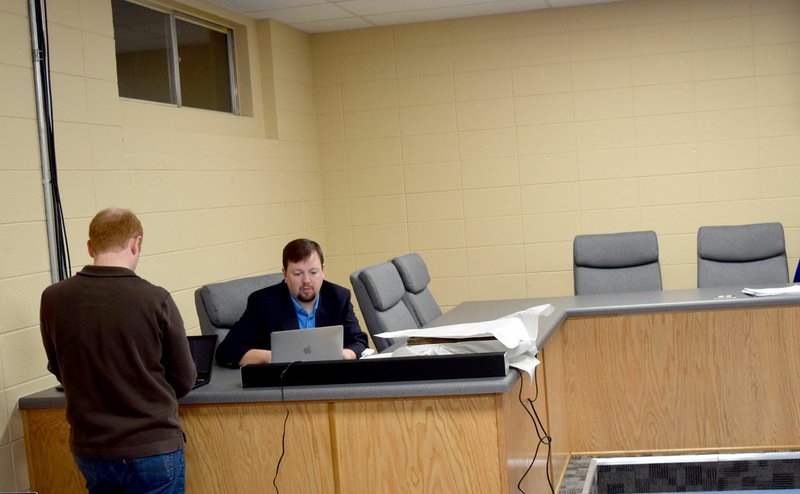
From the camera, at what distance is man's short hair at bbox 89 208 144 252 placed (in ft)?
8.88

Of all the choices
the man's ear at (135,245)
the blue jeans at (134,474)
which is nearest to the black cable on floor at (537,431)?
the blue jeans at (134,474)

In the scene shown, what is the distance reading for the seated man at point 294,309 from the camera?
3.59 metres

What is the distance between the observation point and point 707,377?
434 cm

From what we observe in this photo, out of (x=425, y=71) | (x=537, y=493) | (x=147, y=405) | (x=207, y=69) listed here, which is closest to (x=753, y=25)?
(x=425, y=71)

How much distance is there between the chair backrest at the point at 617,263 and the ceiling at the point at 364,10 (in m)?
1.86

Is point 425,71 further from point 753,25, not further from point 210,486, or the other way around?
point 210,486

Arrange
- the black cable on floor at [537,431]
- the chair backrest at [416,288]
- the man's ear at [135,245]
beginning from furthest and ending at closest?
1. the chair backrest at [416,288]
2. the black cable on floor at [537,431]
3. the man's ear at [135,245]

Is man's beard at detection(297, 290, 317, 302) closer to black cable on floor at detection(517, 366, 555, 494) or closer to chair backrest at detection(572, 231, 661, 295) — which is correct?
black cable on floor at detection(517, 366, 555, 494)

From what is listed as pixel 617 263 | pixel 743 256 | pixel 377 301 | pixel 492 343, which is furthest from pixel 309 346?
pixel 743 256

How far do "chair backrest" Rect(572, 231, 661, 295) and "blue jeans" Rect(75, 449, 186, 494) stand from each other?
327 cm

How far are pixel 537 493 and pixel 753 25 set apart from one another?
171 inches

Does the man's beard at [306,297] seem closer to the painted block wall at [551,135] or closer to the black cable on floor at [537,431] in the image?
the black cable on floor at [537,431]

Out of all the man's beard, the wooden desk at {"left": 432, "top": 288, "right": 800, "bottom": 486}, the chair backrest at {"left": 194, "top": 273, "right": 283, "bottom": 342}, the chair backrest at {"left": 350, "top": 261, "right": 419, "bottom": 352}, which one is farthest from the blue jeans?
the wooden desk at {"left": 432, "top": 288, "right": 800, "bottom": 486}

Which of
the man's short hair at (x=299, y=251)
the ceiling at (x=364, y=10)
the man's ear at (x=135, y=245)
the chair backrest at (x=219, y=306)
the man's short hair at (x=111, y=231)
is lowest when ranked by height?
the chair backrest at (x=219, y=306)
